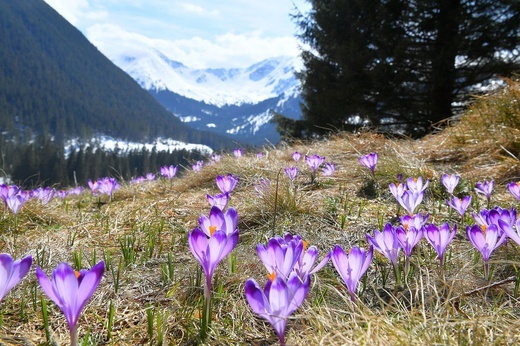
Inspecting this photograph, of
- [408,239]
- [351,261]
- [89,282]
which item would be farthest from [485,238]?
[89,282]

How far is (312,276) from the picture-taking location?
147 cm

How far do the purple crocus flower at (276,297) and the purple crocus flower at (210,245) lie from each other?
237 millimetres

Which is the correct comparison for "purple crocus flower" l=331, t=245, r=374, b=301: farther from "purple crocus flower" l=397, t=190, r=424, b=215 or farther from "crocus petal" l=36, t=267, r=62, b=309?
"purple crocus flower" l=397, t=190, r=424, b=215

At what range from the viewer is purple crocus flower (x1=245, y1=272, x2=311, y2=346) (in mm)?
816

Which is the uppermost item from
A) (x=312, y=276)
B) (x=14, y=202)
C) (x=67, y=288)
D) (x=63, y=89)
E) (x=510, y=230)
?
(x=63, y=89)

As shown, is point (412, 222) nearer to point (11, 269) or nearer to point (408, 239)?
point (408, 239)

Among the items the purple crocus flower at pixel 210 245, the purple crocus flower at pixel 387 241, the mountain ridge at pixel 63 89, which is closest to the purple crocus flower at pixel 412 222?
the purple crocus flower at pixel 387 241

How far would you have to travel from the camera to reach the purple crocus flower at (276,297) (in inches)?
32.1

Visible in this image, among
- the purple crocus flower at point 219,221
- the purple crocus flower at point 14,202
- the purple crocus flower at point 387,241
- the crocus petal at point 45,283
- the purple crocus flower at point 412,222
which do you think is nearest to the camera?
the crocus petal at point 45,283

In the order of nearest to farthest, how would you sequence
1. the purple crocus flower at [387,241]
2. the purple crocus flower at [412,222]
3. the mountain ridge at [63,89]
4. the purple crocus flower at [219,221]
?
the purple crocus flower at [219,221] → the purple crocus flower at [387,241] → the purple crocus flower at [412,222] → the mountain ridge at [63,89]

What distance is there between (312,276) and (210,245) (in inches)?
22.2

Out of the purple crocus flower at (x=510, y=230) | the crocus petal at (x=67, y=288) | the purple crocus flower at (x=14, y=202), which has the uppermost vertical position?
the purple crocus flower at (x=510, y=230)

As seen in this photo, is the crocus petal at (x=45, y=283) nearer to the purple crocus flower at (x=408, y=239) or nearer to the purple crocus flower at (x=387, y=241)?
the purple crocus flower at (x=387, y=241)

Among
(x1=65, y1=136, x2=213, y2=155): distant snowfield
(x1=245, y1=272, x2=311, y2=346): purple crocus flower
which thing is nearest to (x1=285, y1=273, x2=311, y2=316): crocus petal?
(x1=245, y1=272, x2=311, y2=346): purple crocus flower
